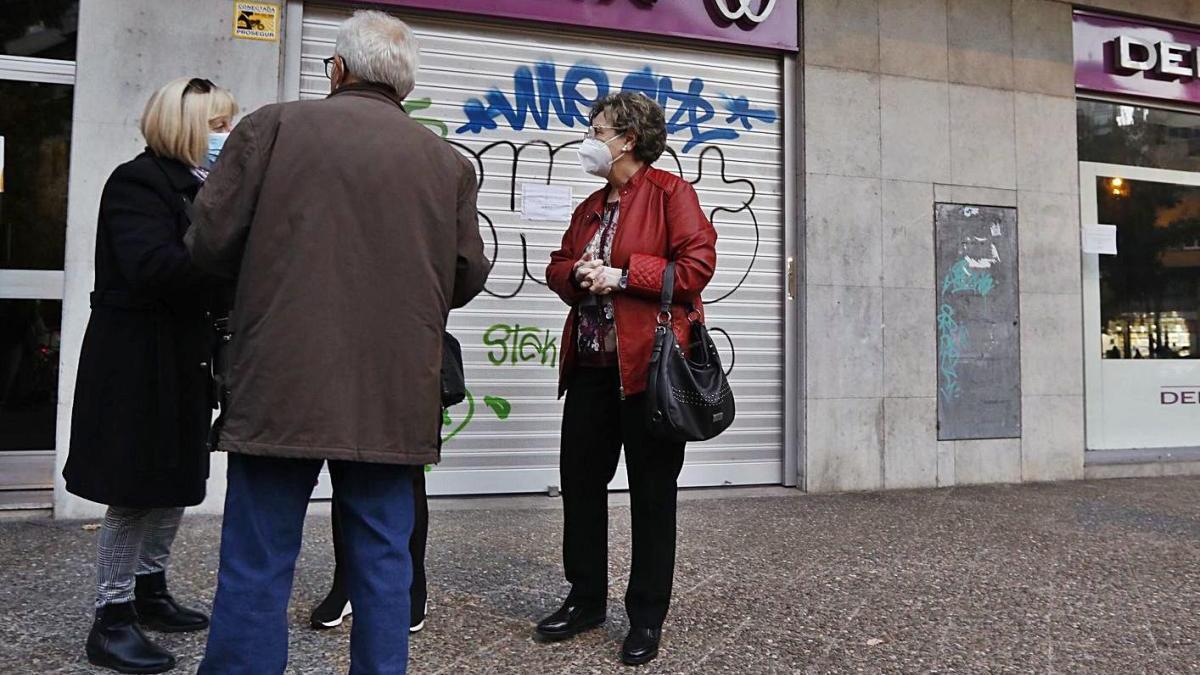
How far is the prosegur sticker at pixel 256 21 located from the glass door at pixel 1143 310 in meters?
5.97

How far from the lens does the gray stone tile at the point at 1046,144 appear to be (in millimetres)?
6367

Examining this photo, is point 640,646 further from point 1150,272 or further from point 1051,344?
point 1150,272

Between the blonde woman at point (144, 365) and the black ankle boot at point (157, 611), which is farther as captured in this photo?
the black ankle boot at point (157, 611)

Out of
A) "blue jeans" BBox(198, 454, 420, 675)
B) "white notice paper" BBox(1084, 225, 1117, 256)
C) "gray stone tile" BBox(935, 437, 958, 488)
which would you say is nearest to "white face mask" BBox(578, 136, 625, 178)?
"blue jeans" BBox(198, 454, 420, 675)

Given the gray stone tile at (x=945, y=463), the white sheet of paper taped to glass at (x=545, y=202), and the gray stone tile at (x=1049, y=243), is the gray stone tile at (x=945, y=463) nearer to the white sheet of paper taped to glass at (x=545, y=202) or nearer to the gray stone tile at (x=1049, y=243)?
the gray stone tile at (x=1049, y=243)

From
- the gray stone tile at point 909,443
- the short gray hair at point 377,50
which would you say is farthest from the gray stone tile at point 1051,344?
the short gray hair at point 377,50

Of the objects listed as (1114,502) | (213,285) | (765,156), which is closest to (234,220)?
(213,285)

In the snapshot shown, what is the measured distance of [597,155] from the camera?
2.87 metres

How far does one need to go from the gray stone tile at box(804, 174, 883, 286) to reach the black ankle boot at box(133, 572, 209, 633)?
427 centimetres

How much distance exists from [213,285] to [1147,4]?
7436 mm

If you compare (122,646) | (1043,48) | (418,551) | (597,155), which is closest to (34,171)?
(122,646)

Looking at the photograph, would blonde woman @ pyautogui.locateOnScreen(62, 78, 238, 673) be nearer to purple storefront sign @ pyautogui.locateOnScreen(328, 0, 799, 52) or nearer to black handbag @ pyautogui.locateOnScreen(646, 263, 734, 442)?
black handbag @ pyautogui.locateOnScreen(646, 263, 734, 442)

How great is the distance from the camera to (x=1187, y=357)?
7.04 meters

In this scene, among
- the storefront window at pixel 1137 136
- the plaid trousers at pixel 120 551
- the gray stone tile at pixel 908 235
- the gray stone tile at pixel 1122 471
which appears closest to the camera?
the plaid trousers at pixel 120 551
